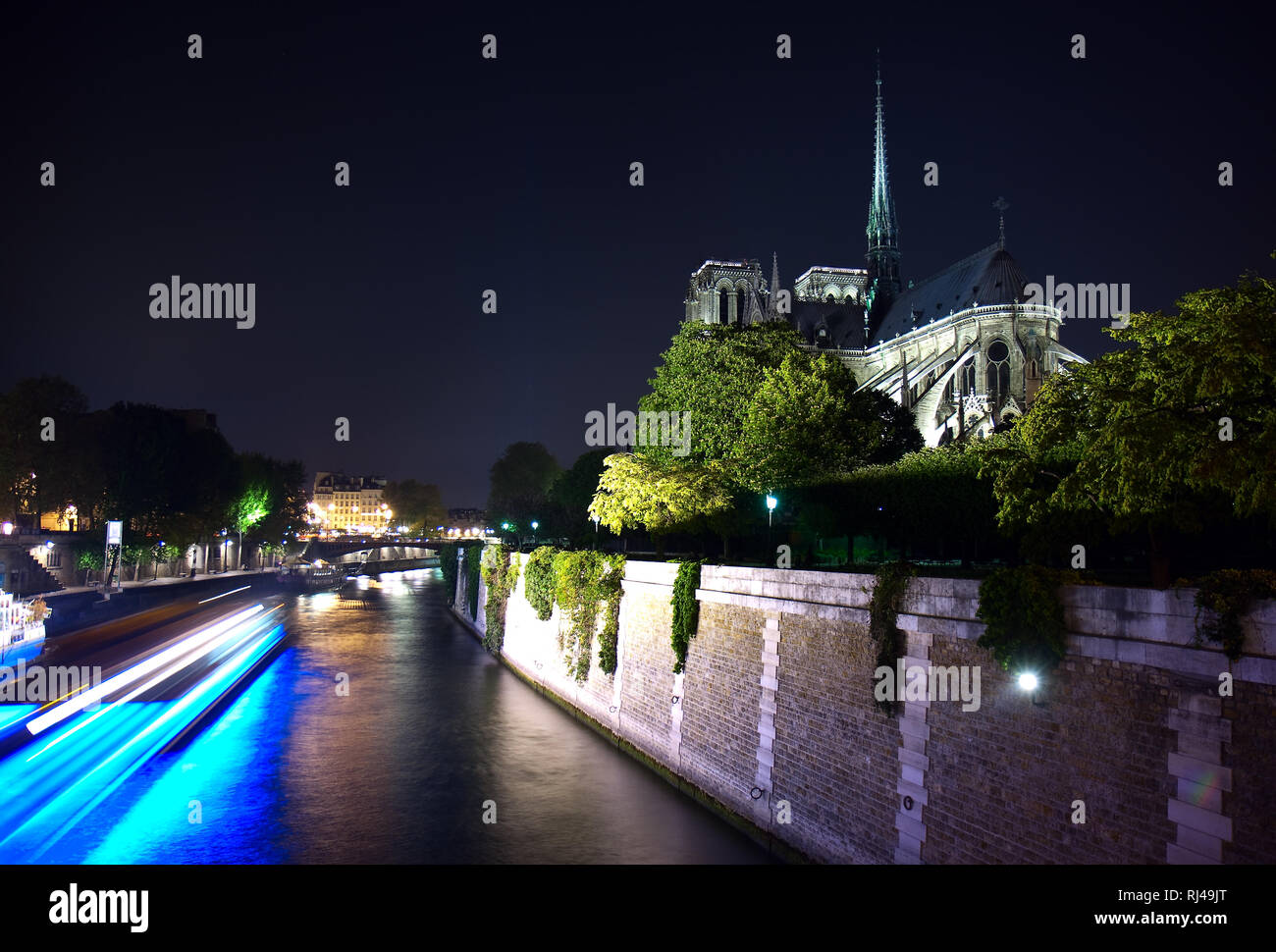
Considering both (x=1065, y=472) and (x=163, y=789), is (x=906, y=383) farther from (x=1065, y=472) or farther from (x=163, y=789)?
(x=163, y=789)

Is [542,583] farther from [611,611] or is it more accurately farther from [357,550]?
[357,550]

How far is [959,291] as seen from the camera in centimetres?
10119

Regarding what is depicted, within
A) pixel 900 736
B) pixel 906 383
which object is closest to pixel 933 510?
pixel 900 736

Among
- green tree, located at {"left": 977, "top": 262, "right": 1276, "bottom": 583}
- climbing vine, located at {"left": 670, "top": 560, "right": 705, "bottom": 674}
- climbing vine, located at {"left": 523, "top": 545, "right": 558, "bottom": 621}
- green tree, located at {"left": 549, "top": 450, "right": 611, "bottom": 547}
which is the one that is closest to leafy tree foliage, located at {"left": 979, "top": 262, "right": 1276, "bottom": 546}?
green tree, located at {"left": 977, "top": 262, "right": 1276, "bottom": 583}

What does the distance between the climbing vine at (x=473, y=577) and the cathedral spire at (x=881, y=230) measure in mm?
87074

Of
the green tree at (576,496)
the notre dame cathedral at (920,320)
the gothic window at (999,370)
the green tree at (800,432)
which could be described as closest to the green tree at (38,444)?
the green tree at (576,496)

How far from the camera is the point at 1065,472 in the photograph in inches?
977

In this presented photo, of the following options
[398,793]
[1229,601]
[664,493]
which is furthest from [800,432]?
[1229,601]

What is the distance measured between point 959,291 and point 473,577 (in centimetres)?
7099

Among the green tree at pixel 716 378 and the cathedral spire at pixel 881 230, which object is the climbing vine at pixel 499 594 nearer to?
the green tree at pixel 716 378

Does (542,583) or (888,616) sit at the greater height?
(888,616)

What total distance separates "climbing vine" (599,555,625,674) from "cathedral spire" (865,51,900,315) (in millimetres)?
109665

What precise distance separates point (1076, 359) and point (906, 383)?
17.2 meters

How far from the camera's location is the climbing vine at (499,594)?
42.4m
